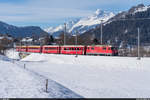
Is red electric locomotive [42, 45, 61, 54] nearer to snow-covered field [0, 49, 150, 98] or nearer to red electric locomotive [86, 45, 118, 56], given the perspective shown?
snow-covered field [0, 49, 150, 98]

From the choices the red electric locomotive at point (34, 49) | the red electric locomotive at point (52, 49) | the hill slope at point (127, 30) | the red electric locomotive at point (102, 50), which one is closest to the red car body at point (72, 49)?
the red electric locomotive at point (102, 50)

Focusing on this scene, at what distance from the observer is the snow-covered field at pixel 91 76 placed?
61.8 feet

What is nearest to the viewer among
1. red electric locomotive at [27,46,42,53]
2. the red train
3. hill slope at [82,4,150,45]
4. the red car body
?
the red train

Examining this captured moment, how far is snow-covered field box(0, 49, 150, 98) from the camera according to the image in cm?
1884

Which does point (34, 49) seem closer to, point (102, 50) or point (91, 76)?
point (102, 50)

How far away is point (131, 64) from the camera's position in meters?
37.4

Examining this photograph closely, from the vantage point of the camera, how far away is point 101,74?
105 ft

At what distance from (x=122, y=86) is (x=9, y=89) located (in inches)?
462

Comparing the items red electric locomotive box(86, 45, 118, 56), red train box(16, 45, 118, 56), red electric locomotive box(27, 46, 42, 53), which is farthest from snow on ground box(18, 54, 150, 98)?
red electric locomotive box(27, 46, 42, 53)

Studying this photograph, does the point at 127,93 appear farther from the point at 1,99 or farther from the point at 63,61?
the point at 63,61

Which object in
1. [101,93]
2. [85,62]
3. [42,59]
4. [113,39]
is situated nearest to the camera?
[101,93]

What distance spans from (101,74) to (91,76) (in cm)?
257

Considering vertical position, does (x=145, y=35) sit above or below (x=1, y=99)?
above

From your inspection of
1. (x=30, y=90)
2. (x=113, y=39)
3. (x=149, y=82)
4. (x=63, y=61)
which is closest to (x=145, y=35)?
(x=113, y=39)
